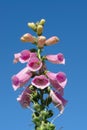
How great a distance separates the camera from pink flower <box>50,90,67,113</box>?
7.22m

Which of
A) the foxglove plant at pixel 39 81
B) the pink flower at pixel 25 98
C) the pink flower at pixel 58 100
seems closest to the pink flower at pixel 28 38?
the foxglove plant at pixel 39 81

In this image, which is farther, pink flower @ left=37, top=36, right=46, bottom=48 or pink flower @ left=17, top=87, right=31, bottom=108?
pink flower @ left=37, top=36, right=46, bottom=48

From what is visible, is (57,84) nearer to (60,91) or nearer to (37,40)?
(60,91)

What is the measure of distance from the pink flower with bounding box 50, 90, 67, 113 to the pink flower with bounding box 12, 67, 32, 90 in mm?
640

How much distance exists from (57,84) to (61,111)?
0.61 m

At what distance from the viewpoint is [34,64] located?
7.33 m

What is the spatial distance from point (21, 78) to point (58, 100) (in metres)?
0.90

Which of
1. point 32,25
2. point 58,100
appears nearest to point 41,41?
point 32,25

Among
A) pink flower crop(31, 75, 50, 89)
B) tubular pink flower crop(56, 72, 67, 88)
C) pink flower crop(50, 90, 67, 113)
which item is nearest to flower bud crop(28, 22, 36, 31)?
tubular pink flower crop(56, 72, 67, 88)

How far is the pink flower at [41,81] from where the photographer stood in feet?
22.8

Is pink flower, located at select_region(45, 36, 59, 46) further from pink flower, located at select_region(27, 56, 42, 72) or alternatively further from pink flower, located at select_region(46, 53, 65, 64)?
pink flower, located at select_region(27, 56, 42, 72)

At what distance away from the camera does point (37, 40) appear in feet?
26.2

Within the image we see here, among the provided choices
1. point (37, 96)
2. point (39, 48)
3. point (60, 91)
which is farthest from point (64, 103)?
point (39, 48)

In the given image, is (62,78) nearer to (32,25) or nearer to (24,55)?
(24,55)
